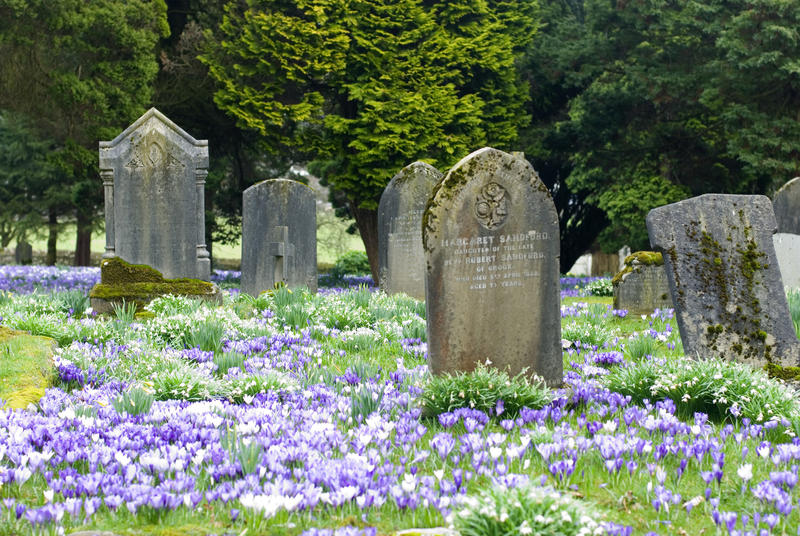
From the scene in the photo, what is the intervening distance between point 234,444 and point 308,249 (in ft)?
38.5

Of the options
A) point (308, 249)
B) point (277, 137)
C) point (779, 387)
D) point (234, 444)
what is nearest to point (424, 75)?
point (277, 137)

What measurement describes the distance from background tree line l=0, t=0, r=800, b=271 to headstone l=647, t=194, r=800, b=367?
13.4 m

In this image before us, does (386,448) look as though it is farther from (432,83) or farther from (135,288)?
(432,83)

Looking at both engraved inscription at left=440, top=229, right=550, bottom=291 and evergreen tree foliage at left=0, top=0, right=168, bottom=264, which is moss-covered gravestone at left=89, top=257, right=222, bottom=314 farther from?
evergreen tree foliage at left=0, top=0, right=168, bottom=264

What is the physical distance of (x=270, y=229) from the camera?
51.2 feet

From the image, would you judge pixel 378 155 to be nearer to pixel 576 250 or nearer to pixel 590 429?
pixel 576 250

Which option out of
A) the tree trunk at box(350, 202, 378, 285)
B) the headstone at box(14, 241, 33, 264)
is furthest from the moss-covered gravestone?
the headstone at box(14, 241, 33, 264)

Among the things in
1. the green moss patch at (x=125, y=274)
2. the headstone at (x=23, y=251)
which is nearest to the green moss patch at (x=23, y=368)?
the green moss patch at (x=125, y=274)

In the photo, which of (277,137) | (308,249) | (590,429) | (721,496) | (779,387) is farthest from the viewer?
(277,137)

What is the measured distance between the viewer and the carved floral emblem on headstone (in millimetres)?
6215

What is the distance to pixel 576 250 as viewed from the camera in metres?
27.6

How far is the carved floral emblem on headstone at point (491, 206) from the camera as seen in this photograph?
245 inches

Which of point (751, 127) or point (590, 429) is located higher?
point (751, 127)

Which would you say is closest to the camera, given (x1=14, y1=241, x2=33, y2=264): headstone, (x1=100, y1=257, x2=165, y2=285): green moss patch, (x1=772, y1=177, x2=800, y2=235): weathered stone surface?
(x1=100, y1=257, x2=165, y2=285): green moss patch
